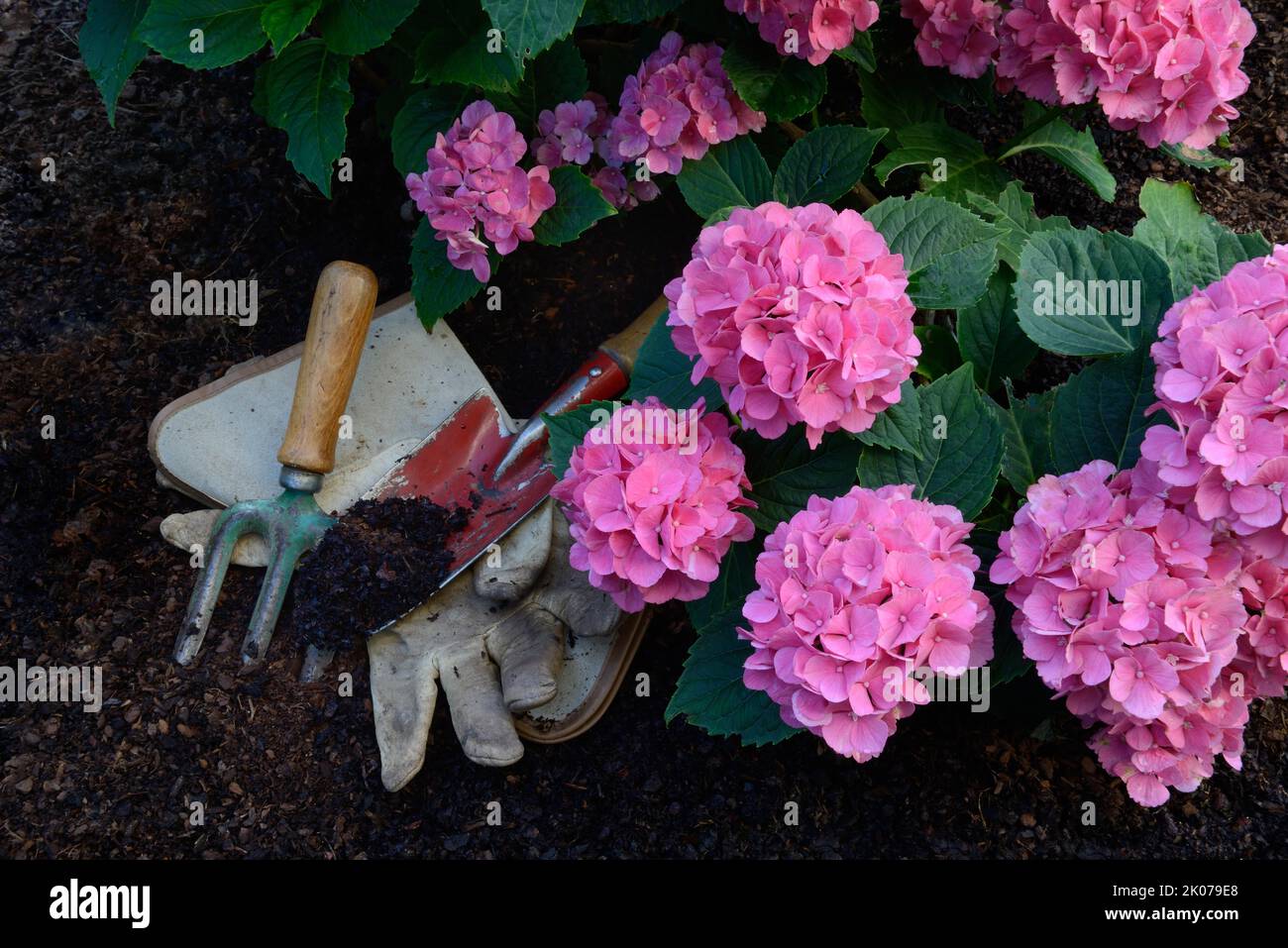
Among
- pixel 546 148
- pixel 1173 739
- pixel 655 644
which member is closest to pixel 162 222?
pixel 546 148

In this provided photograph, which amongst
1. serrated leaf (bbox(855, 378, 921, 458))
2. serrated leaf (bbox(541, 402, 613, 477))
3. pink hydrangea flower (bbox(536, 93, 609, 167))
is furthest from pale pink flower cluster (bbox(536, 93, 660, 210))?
serrated leaf (bbox(855, 378, 921, 458))

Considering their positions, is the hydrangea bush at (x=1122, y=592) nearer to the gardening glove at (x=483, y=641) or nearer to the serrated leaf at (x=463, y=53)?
the gardening glove at (x=483, y=641)

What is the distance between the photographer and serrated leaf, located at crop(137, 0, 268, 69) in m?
2.03

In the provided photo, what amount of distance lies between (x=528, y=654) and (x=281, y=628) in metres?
Result: 0.56

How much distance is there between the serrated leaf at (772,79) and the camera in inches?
82.4

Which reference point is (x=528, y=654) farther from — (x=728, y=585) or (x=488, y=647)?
(x=728, y=585)

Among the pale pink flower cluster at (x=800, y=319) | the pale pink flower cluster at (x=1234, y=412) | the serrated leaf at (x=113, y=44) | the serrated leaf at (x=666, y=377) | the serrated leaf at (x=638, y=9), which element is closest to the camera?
the pale pink flower cluster at (x=1234, y=412)

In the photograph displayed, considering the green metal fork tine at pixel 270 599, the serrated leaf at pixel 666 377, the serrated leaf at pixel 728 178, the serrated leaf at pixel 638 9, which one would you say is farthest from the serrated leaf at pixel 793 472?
the green metal fork tine at pixel 270 599

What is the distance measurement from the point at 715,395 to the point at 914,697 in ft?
1.97

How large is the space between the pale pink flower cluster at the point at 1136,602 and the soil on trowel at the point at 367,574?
1.25 meters

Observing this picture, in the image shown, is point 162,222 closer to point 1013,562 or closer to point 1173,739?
point 1013,562

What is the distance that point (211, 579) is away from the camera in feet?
7.77

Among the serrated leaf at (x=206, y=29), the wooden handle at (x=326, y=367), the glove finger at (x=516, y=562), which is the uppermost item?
the serrated leaf at (x=206, y=29)

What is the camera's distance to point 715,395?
5.90 feet
